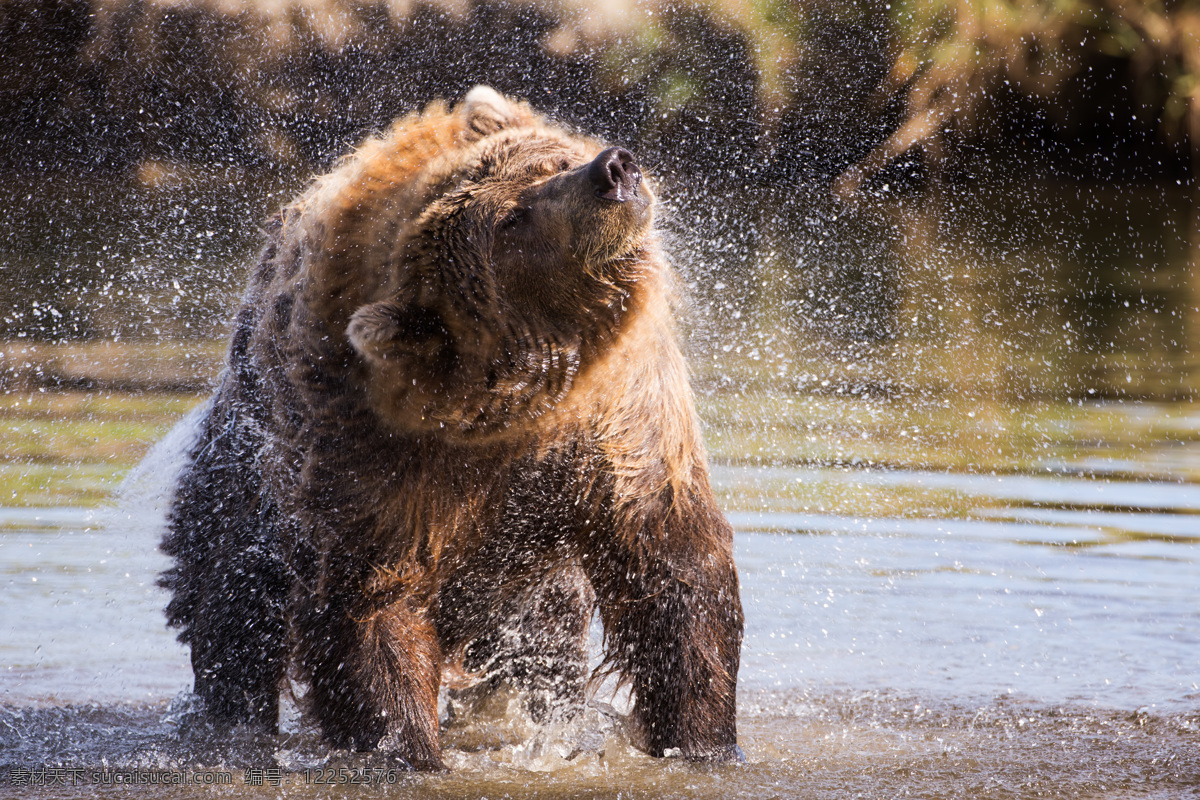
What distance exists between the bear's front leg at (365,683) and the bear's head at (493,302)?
57 centimetres

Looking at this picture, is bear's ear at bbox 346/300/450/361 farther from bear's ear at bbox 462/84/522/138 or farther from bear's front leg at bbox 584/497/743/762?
bear's front leg at bbox 584/497/743/762

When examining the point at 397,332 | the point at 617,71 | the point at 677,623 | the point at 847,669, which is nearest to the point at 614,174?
the point at 397,332

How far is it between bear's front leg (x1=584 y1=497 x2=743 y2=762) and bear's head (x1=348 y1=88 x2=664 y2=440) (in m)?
0.53

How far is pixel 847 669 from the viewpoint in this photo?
4.61 meters

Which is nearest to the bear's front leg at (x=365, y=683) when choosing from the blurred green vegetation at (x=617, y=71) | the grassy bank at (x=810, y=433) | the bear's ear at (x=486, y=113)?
the bear's ear at (x=486, y=113)

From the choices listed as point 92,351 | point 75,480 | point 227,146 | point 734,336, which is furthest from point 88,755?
point 227,146

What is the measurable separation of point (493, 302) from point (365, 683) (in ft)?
3.44

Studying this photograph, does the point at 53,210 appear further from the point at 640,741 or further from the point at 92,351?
the point at 640,741

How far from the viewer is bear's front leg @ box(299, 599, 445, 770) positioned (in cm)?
334

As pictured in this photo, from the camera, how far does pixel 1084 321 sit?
13297 millimetres

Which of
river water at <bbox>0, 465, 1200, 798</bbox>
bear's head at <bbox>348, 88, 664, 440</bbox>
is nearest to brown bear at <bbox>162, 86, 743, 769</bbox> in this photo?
bear's head at <bbox>348, 88, 664, 440</bbox>

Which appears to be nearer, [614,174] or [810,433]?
[614,174]

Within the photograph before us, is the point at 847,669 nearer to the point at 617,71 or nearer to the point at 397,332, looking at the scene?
the point at 397,332

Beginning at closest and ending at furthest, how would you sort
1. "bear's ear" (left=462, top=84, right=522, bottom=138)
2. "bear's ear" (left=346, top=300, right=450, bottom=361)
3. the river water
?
"bear's ear" (left=346, top=300, right=450, bottom=361) < "bear's ear" (left=462, top=84, right=522, bottom=138) < the river water
